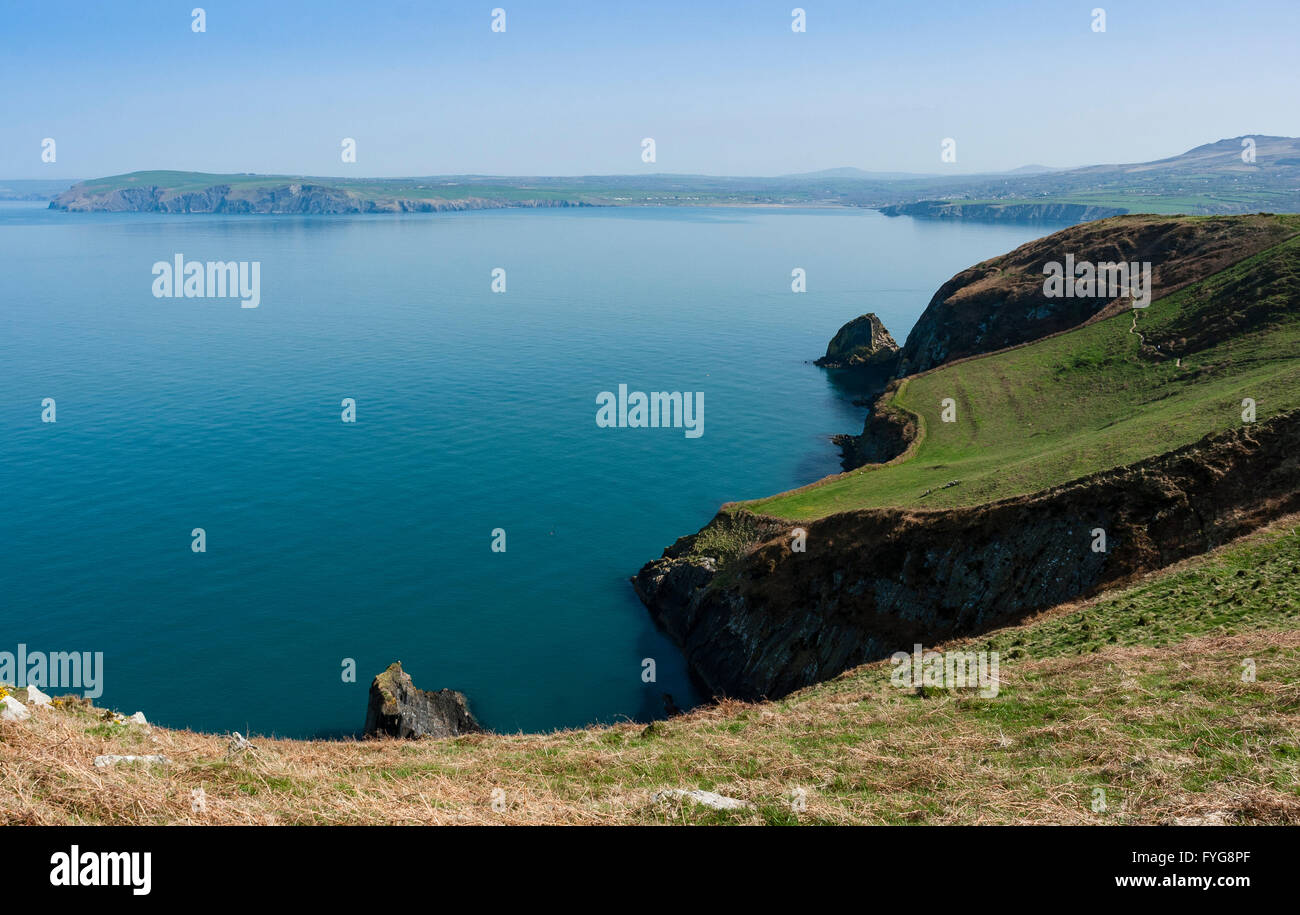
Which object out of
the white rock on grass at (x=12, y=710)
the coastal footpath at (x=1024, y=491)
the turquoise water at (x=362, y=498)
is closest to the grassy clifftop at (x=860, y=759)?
the white rock on grass at (x=12, y=710)

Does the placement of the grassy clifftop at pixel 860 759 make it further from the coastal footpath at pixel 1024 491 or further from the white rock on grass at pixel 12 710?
the coastal footpath at pixel 1024 491

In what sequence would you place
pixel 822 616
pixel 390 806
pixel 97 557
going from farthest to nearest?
pixel 97 557 < pixel 822 616 < pixel 390 806

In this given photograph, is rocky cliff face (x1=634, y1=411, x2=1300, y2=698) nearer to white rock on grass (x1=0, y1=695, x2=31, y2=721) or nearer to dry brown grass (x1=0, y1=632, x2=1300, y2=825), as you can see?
dry brown grass (x1=0, y1=632, x2=1300, y2=825)

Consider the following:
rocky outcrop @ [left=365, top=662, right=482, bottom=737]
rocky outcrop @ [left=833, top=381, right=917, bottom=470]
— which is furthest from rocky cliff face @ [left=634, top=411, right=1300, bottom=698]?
rocky outcrop @ [left=833, top=381, right=917, bottom=470]

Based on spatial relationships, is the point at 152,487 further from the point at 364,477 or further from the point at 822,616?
the point at 822,616

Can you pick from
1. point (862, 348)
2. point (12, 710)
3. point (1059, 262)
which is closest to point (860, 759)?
point (12, 710)
